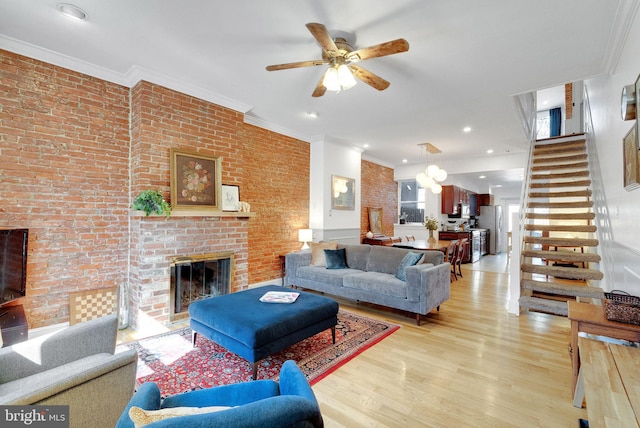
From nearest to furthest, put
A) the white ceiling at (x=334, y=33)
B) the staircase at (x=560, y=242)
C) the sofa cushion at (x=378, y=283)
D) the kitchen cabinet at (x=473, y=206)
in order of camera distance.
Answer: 1. the white ceiling at (x=334, y=33)
2. the sofa cushion at (x=378, y=283)
3. the staircase at (x=560, y=242)
4. the kitchen cabinet at (x=473, y=206)

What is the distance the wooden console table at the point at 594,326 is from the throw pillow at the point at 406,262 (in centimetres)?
172

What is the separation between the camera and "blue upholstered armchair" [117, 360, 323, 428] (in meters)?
0.77

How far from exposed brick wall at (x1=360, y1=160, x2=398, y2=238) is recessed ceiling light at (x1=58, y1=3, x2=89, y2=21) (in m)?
5.93

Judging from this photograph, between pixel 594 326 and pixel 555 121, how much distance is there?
9.57 metres

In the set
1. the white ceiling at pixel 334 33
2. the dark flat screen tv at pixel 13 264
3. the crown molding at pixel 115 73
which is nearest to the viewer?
the white ceiling at pixel 334 33

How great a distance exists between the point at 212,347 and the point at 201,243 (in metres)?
1.34

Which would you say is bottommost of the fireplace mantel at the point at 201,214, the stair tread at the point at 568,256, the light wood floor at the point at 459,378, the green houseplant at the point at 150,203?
the light wood floor at the point at 459,378

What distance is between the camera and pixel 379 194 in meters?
8.03

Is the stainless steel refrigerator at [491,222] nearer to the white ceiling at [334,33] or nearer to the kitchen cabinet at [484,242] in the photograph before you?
the kitchen cabinet at [484,242]

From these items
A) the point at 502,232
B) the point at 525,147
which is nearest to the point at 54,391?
the point at 525,147

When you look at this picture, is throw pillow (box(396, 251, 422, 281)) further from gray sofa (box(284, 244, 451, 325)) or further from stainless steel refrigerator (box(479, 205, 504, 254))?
stainless steel refrigerator (box(479, 205, 504, 254))

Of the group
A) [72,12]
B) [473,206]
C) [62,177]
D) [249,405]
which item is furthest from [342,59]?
[473,206]

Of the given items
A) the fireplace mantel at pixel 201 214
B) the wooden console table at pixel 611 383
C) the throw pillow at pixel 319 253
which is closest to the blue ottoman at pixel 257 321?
the fireplace mantel at pixel 201 214

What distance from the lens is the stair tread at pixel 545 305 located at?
3613 millimetres
